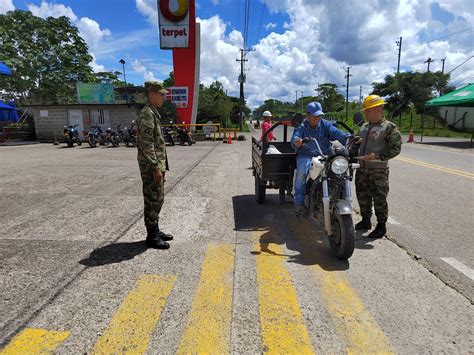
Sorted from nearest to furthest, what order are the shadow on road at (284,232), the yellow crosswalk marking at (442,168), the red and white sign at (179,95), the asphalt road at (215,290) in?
1. the asphalt road at (215,290)
2. the shadow on road at (284,232)
3. the yellow crosswalk marking at (442,168)
4. the red and white sign at (179,95)

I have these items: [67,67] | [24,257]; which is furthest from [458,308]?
[67,67]

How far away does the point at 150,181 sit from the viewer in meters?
4.06

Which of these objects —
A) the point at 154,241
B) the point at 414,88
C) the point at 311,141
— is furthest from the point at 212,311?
the point at 414,88

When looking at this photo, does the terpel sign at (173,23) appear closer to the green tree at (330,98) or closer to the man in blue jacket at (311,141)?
the man in blue jacket at (311,141)

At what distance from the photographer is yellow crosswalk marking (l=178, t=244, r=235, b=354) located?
7.62 feet

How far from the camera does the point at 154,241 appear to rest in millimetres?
4164

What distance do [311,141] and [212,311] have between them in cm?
262

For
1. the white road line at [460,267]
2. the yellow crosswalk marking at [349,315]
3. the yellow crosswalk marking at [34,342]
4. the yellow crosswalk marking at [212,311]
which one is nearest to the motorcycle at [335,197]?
the yellow crosswalk marking at [349,315]

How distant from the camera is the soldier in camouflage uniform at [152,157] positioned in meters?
3.89

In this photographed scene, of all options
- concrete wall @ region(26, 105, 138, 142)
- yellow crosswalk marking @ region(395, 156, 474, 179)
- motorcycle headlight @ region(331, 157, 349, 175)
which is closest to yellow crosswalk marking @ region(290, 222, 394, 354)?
motorcycle headlight @ region(331, 157, 349, 175)

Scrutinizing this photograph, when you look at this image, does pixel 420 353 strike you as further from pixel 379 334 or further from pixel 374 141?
pixel 374 141

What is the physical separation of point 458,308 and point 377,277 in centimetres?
74

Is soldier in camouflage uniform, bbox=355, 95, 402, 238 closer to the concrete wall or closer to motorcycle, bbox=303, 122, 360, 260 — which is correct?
motorcycle, bbox=303, 122, 360, 260

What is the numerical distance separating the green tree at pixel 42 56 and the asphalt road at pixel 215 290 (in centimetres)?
3433
